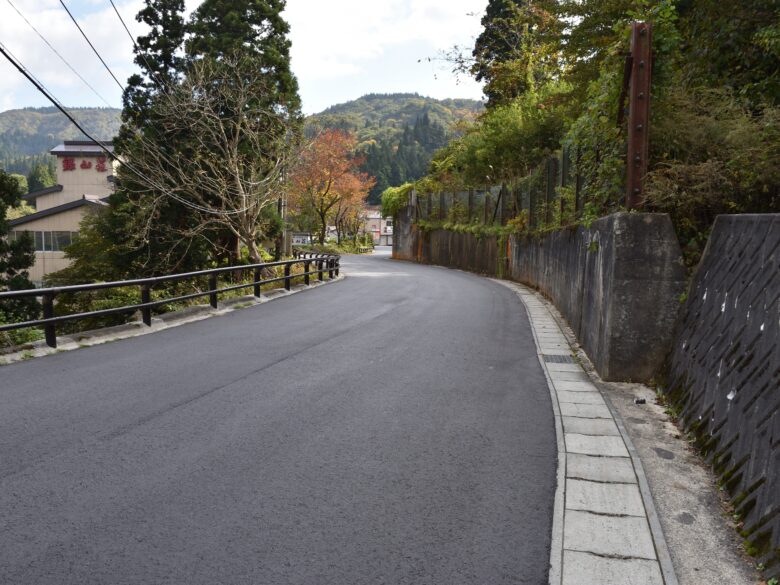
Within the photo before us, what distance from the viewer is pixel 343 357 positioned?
777 centimetres

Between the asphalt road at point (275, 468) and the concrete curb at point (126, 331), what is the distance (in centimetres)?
33

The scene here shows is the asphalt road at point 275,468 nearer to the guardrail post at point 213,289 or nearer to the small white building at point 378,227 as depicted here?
the guardrail post at point 213,289

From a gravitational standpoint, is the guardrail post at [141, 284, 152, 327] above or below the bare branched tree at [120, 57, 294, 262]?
below

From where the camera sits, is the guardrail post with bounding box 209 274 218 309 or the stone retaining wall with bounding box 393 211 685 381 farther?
the guardrail post with bounding box 209 274 218 309

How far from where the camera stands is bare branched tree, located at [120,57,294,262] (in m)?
21.4

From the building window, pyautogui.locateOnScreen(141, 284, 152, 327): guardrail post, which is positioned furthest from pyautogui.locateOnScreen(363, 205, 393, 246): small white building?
pyautogui.locateOnScreen(141, 284, 152, 327): guardrail post

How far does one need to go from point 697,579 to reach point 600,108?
22.0 ft

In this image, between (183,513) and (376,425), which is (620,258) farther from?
(183,513)

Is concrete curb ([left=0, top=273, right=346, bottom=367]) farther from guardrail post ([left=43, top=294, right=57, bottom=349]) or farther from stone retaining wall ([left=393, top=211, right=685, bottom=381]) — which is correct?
stone retaining wall ([left=393, top=211, right=685, bottom=381])

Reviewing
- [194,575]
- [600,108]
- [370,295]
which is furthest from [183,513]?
[370,295]

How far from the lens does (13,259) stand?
21172mm

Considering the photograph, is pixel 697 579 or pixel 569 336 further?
pixel 569 336

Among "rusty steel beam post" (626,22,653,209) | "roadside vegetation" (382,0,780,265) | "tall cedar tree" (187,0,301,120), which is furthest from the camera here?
"tall cedar tree" (187,0,301,120)

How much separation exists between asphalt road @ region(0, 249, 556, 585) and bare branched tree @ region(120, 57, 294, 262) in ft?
48.5
